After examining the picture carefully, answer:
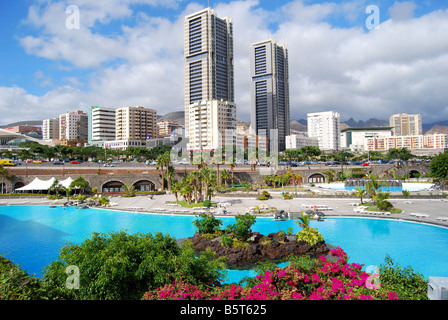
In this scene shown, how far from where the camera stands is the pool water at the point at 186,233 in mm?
17641

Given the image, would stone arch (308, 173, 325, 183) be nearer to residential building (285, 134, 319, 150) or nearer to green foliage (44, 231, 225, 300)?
green foliage (44, 231, 225, 300)

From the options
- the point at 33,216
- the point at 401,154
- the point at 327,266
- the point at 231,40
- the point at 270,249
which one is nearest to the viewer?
the point at 327,266

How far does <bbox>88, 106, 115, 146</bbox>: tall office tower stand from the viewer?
498ft

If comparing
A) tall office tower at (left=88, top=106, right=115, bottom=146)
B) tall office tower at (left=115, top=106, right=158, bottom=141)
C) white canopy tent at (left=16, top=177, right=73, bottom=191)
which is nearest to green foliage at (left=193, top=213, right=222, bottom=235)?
white canopy tent at (left=16, top=177, right=73, bottom=191)

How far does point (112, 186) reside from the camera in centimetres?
5228

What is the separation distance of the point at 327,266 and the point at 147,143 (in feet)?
464

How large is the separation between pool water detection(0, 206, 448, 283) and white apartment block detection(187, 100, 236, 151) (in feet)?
260

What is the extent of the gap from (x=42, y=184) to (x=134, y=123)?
4306 inches

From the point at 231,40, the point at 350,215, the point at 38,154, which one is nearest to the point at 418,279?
the point at 350,215

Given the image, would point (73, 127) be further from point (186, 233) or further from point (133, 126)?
point (186, 233)

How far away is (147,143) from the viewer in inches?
5719

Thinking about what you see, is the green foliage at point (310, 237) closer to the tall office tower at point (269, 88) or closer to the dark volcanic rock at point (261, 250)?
the dark volcanic rock at point (261, 250)
